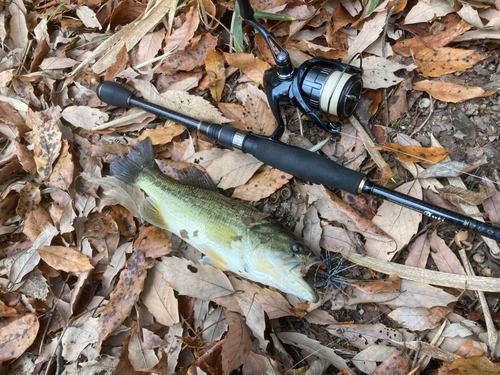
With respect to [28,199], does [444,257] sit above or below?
above

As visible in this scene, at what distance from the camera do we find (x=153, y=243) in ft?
9.61

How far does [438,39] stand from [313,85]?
1187 mm

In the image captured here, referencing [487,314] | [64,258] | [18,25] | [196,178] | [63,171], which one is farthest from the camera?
[18,25]

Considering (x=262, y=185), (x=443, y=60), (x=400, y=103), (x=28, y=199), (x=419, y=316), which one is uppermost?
(x=443, y=60)

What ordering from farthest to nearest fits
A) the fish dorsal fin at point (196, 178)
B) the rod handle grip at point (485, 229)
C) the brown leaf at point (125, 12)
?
the brown leaf at point (125, 12), the fish dorsal fin at point (196, 178), the rod handle grip at point (485, 229)

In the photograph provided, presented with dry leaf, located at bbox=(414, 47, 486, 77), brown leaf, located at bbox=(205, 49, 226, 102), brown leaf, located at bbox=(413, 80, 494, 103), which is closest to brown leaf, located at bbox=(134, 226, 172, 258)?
brown leaf, located at bbox=(205, 49, 226, 102)

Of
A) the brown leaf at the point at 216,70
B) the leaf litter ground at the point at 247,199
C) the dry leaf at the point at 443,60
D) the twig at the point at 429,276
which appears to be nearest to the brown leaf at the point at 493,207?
the leaf litter ground at the point at 247,199

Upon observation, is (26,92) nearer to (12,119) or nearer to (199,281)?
(12,119)

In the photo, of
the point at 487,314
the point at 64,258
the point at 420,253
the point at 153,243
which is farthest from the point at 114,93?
the point at 487,314

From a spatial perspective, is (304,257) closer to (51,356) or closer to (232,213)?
(232,213)

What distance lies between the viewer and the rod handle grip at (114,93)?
3090mm

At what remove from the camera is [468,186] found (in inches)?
99.5

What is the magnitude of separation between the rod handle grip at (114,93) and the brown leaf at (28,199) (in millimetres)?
1118

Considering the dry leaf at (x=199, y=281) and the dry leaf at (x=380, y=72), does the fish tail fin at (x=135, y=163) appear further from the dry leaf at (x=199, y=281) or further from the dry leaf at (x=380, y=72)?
the dry leaf at (x=380, y=72)
